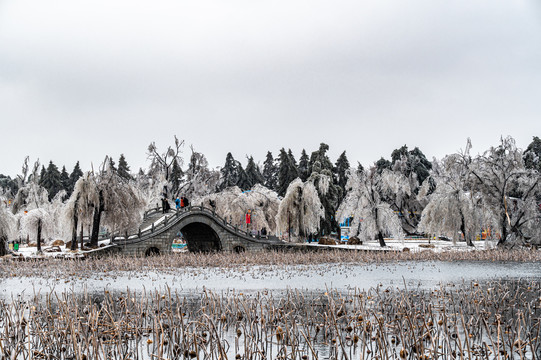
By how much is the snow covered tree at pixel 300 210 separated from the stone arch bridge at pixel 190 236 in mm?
2130

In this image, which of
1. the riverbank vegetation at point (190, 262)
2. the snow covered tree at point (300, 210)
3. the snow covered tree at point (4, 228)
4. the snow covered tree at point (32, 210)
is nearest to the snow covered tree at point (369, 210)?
the snow covered tree at point (300, 210)

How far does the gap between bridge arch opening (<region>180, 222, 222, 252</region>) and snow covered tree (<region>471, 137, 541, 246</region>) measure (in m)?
22.1

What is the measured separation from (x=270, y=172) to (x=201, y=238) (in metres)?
42.8

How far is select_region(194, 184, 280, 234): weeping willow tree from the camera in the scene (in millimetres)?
53219

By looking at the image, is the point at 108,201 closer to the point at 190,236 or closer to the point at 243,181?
the point at 190,236

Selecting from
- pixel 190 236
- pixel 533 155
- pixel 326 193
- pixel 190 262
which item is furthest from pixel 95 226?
pixel 533 155

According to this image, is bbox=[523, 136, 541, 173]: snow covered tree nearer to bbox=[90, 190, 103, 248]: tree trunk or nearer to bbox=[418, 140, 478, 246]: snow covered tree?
bbox=[418, 140, 478, 246]: snow covered tree

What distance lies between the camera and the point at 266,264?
94.1 ft

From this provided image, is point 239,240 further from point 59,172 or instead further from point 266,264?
point 59,172

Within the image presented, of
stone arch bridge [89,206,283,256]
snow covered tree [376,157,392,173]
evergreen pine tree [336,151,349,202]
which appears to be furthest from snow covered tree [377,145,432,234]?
stone arch bridge [89,206,283,256]

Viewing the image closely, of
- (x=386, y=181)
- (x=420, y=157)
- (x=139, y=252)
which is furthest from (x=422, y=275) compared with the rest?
(x=420, y=157)

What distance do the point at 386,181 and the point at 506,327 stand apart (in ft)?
155

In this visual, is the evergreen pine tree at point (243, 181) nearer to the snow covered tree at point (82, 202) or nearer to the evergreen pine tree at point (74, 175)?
the evergreen pine tree at point (74, 175)

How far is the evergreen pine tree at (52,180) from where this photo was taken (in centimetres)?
7825
